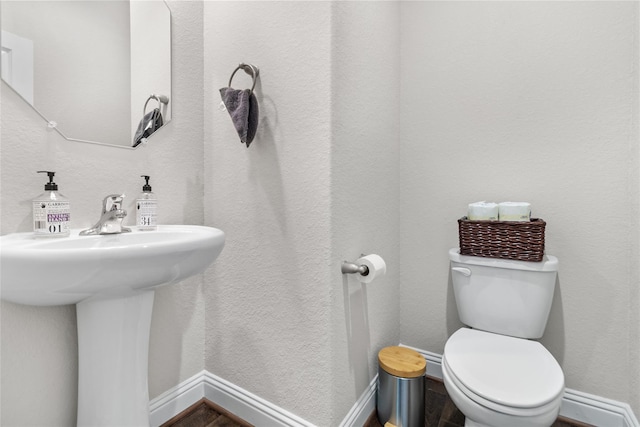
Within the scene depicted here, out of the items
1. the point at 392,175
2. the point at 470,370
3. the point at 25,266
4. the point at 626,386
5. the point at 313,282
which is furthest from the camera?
the point at 392,175

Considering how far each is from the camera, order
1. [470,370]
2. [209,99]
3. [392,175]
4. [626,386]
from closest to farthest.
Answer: [470,370]
[626,386]
[209,99]
[392,175]

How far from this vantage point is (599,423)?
1239 millimetres

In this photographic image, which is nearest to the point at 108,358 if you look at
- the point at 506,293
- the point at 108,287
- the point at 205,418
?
the point at 108,287

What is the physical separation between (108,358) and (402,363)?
1.03 metres

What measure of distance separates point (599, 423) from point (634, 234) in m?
0.78

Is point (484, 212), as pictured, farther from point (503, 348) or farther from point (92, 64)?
point (92, 64)

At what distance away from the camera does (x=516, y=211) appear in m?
1.22

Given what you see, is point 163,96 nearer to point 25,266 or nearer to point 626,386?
point 25,266

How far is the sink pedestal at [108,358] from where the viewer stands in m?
0.91

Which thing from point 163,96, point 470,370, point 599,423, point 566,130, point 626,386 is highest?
point 163,96

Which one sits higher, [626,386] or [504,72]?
[504,72]

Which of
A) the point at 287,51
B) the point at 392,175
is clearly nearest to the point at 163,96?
the point at 287,51

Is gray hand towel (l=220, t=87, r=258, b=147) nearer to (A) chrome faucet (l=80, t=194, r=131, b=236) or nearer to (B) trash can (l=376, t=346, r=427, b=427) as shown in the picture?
(A) chrome faucet (l=80, t=194, r=131, b=236)

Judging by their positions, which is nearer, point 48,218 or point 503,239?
point 48,218
